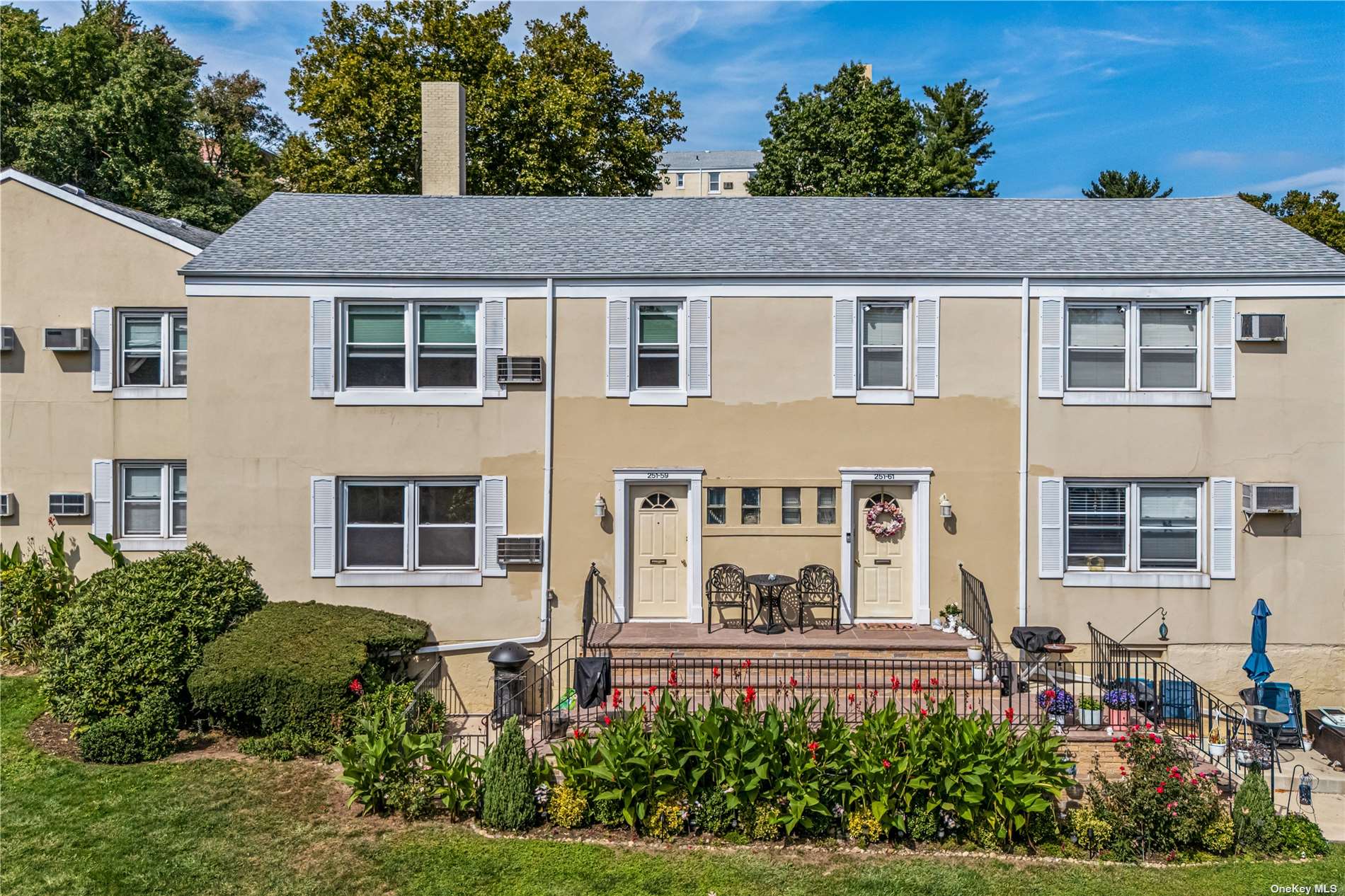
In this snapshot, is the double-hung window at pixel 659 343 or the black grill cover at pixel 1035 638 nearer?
the black grill cover at pixel 1035 638

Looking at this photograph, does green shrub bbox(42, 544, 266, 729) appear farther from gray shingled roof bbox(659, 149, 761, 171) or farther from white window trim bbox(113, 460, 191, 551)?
gray shingled roof bbox(659, 149, 761, 171)

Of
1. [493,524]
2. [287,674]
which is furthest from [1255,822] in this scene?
[287,674]

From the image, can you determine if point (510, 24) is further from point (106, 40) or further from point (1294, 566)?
point (1294, 566)

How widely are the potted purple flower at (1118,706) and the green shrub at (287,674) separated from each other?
28.4 feet

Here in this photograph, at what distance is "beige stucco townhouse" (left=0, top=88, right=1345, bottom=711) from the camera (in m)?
12.2

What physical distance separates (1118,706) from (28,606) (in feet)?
51.9

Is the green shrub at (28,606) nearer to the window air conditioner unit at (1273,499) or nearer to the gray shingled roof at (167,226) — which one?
the gray shingled roof at (167,226)

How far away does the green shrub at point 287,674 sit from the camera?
9750 millimetres

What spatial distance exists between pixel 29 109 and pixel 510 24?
1409 cm

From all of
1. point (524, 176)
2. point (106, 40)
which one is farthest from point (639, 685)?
point (106, 40)

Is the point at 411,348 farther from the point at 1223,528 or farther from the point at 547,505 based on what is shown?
the point at 1223,528

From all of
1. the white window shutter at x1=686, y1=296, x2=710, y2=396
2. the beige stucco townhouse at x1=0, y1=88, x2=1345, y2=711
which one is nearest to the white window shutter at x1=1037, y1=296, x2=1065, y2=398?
the beige stucco townhouse at x1=0, y1=88, x2=1345, y2=711

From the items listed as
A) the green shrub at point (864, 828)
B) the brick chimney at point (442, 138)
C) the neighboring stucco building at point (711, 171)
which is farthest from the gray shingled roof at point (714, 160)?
the green shrub at point (864, 828)

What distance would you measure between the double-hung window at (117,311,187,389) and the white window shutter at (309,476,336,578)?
419 centimetres
